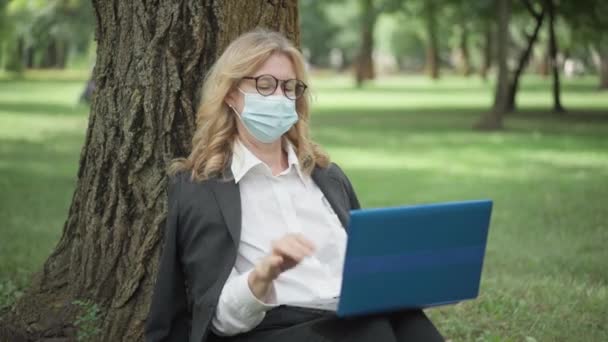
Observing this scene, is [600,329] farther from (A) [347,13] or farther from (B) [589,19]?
(A) [347,13]

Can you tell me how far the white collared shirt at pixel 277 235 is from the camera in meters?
3.43

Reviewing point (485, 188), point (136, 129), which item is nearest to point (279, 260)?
point (136, 129)

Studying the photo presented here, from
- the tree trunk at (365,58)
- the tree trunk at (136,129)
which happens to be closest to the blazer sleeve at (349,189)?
the tree trunk at (136,129)

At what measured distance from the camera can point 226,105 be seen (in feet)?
12.5

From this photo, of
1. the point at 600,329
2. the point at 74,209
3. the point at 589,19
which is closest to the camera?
the point at 74,209

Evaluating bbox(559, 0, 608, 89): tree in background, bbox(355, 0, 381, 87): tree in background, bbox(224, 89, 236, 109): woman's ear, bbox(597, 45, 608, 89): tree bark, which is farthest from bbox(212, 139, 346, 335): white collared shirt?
bbox(355, 0, 381, 87): tree in background

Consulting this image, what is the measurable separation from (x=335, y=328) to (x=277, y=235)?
0.41m

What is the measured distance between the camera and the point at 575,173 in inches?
579

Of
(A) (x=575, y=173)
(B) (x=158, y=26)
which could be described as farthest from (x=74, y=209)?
(A) (x=575, y=173)

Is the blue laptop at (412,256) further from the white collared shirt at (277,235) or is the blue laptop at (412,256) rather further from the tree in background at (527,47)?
the tree in background at (527,47)

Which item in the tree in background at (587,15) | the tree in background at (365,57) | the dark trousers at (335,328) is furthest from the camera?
the tree in background at (365,57)

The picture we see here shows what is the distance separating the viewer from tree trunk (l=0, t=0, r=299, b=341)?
4809mm

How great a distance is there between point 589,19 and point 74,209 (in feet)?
91.7

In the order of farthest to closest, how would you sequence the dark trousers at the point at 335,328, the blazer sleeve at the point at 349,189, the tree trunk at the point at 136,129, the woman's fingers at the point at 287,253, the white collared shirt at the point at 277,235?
the tree trunk at the point at 136,129
the blazer sleeve at the point at 349,189
the white collared shirt at the point at 277,235
the dark trousers at the point at 335,328
the woman's fingers at the point at 287,253
